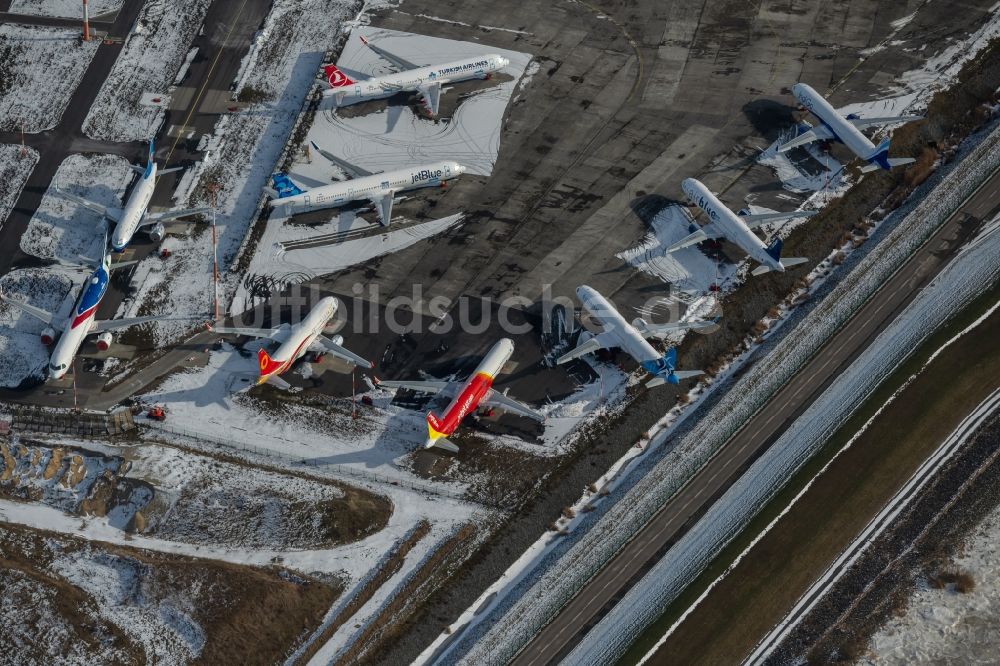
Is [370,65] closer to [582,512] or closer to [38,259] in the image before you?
[38,259]

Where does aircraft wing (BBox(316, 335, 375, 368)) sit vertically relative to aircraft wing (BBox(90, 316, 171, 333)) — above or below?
above

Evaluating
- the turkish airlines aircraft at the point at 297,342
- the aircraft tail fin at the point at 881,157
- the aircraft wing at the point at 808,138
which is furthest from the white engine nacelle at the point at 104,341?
the aircraft tail fin at the point at 881,157

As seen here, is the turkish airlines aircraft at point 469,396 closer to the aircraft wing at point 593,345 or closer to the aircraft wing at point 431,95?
the aircraft wing at point 593,345

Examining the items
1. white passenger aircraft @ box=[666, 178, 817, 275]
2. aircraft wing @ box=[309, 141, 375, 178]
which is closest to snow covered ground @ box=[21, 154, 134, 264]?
aircraft wing @ box=[309, 141, 375, 178]

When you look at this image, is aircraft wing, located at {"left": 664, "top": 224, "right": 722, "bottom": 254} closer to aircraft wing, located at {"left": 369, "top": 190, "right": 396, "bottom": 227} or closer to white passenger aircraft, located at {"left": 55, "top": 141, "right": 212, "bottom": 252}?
aircraft wing, located at {"left": 369, "top": 190, "right": 396, "bottom": 227}

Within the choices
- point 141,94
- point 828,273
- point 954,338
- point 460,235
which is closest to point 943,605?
point 954,338

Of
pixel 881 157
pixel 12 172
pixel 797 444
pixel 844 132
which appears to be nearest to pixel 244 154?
pixel 12 172

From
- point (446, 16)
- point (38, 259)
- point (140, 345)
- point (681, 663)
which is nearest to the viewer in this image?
point (681, 663)
